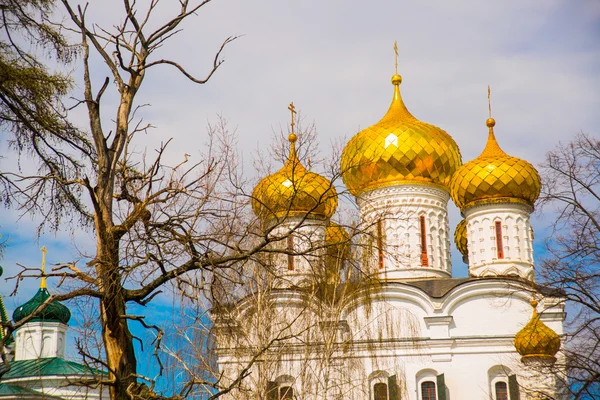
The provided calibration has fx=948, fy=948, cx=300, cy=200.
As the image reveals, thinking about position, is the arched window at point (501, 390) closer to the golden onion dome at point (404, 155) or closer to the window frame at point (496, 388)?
the window frame at point (496, 388)

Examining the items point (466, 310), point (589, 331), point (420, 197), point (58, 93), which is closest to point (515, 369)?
point (466, 310)

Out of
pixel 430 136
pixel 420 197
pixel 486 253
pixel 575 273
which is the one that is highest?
pixel 430 136

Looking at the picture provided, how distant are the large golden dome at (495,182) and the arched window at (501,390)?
195 inches

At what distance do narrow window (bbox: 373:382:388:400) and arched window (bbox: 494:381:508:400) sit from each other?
2.65 meters

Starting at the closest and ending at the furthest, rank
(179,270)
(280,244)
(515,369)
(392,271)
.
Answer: (179,270) → (280,244) → (515,369) → (392,271)

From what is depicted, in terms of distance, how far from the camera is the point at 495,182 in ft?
81.8

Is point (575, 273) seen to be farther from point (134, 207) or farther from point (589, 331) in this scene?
point (134, 207)

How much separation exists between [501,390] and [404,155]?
6.80 m

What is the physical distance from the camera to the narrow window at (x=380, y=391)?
22281 millimetres

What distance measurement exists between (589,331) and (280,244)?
6.54 m

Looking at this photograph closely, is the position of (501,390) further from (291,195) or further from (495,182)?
(291,195)

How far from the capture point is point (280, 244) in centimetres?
1734

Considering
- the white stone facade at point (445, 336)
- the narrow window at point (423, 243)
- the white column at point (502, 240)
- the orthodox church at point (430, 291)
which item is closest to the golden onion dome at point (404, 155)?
the orthodox church at point (430, 291)

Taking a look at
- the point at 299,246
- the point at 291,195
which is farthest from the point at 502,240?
the point at 291,195
